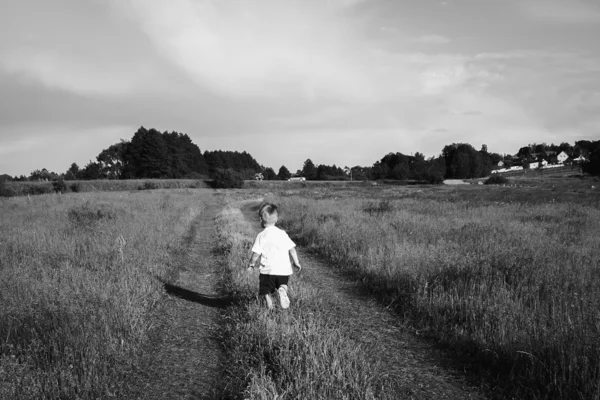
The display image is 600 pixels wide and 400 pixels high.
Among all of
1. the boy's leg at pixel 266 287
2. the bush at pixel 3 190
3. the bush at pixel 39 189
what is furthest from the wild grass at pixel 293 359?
the bush at pixel 39 189

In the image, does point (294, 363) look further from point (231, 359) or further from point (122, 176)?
point (122, 176)

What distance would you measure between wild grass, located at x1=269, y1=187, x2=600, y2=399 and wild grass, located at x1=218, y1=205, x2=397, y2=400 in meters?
1.61

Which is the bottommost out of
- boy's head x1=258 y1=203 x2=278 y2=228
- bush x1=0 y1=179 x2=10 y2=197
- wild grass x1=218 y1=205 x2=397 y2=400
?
wild grass x1=218 y1=205 x2=397 y2=400

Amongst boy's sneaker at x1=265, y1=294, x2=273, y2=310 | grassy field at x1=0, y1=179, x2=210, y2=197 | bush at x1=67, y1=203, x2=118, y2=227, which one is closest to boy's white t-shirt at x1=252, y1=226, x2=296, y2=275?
boy's sneaker at x1=265, y1=294, x2=273, y2=310

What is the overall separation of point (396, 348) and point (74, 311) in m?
5.01

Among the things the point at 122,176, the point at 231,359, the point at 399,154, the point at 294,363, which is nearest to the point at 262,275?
the point at 231,359

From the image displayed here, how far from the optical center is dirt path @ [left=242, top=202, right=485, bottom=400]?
3.84m

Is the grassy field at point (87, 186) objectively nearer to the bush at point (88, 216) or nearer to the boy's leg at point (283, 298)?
the bush at point (88, 216)

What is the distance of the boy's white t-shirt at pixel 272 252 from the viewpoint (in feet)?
17.8

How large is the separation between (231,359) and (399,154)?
162 m

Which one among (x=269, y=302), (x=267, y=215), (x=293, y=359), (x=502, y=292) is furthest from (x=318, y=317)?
(x=502, y=292)

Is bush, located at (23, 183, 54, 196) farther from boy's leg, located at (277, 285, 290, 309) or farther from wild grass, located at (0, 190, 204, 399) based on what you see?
boy's leg, located at (277, 285, 290, 309)

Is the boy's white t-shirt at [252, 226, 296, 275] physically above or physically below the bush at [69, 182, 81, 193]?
below

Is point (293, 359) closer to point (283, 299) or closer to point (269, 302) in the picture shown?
point (283, 299)
